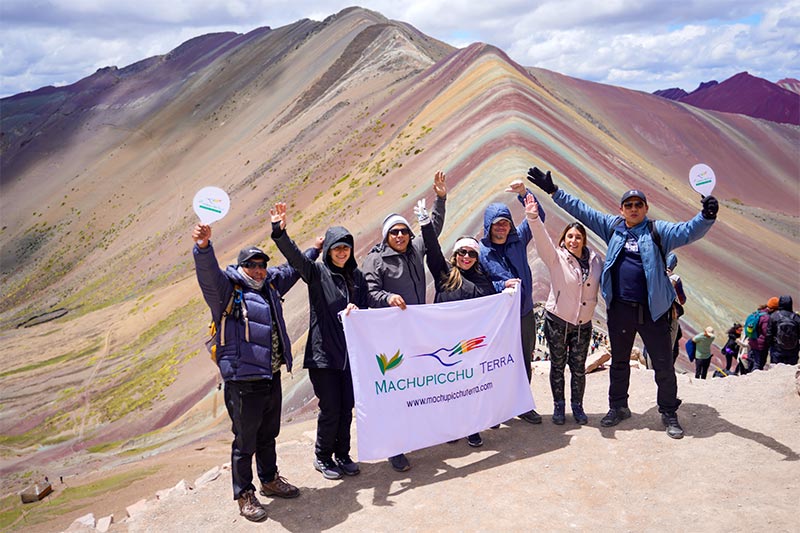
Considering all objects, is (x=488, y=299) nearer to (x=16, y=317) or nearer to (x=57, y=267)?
(x=16, y=317)

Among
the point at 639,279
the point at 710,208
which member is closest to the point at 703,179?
the point at 710,208

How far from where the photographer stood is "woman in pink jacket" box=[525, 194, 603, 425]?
19.0 feet

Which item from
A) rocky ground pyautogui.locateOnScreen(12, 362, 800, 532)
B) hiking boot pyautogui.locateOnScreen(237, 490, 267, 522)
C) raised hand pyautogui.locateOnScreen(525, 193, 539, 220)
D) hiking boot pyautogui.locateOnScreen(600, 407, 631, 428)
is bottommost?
rocky ground pyautogui.locateOnScreen(12, 362, 800, 532)

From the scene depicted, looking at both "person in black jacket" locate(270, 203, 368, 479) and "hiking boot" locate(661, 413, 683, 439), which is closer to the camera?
"person in black jacket" locate(270, 203, 368, 479)

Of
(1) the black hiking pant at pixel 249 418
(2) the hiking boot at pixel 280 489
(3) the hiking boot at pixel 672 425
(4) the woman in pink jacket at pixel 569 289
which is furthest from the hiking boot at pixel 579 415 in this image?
(1) the black hiking pant at pixel 249 418

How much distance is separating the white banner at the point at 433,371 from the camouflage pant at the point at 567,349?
0.29 metres

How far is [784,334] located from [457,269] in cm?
545

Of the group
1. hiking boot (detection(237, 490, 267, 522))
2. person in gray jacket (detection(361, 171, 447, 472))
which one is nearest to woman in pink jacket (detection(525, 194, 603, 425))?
person in gray jacket (detection(361, 171, 447, 472))

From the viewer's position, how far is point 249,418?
4938 millimetres

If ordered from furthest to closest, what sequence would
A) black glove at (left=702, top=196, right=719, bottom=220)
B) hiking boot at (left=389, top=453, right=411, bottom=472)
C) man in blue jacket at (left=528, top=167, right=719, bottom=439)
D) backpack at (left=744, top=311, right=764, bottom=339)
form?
backpack at (left=744, top=311, right=764, bottom=339)
hiking boot at (left=389, top=453, right=411, bottom=472)
man in blue jacket at (left=528, top=167, right=719, bottom=439)
black glove at (left=702, top=196, right=719, bottom=220)

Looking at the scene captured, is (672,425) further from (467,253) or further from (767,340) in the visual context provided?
(767,340)

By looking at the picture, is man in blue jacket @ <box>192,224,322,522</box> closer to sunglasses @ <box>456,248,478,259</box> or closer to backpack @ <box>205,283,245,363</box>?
backpack @ <box>205,283,245,363</box>

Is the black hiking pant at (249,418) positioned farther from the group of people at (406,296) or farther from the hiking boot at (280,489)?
the hiking boot at (280,489)

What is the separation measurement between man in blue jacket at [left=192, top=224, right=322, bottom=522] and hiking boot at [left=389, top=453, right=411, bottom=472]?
1.04m
